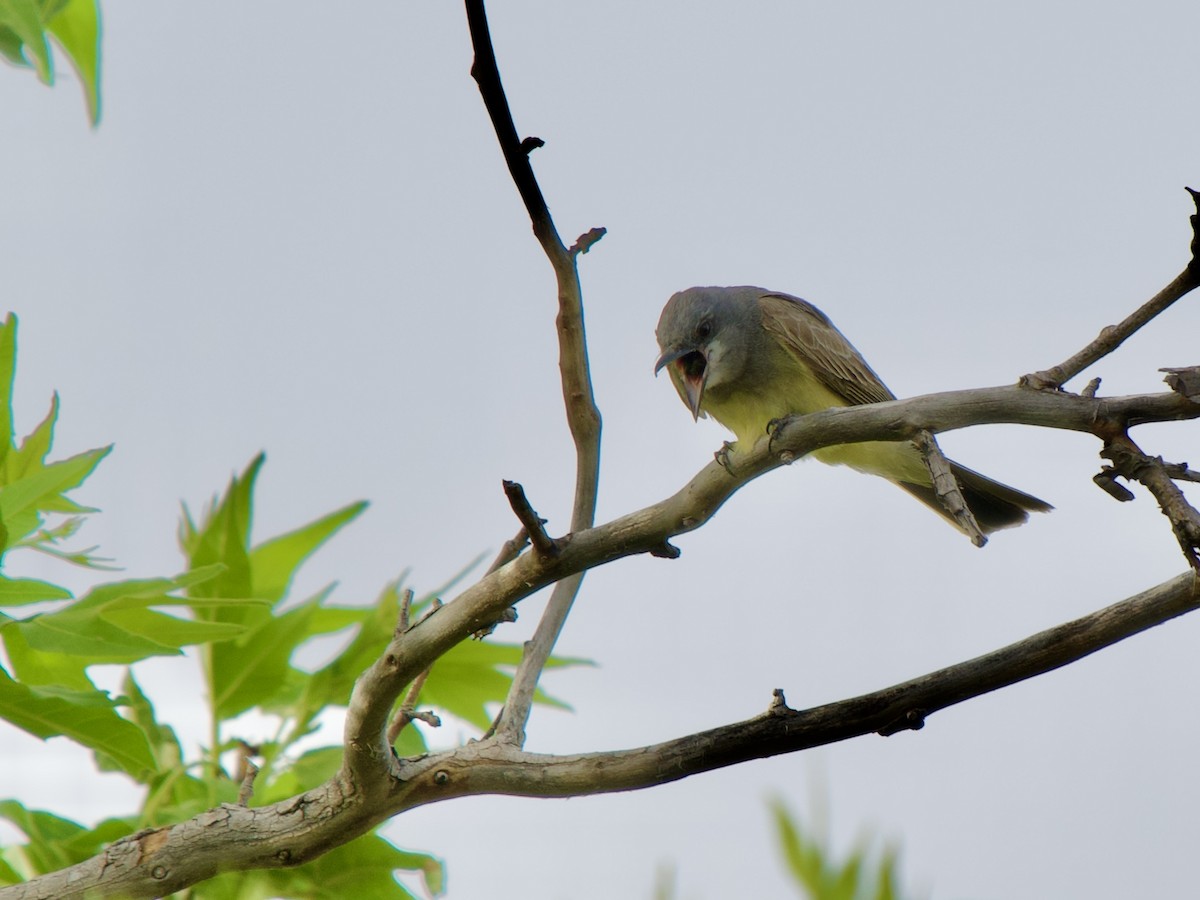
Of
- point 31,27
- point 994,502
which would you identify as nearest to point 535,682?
point 31,27

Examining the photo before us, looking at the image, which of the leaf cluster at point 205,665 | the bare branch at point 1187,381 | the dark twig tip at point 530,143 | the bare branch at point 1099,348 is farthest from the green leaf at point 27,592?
the bare branch at point 1187,381

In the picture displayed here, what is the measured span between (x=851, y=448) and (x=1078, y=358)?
2.02 meters

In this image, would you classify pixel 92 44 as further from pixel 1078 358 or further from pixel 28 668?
pixel 1078 358

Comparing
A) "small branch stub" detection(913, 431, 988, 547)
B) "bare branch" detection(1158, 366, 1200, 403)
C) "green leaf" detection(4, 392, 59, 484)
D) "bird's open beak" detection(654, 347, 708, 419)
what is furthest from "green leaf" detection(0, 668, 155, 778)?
"bird's open beak" detection(654, 347, 708, 419)

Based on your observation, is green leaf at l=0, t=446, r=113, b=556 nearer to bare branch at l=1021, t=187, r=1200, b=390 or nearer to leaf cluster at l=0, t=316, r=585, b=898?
leaf cluster at l=0, t=316, r=585, b=898

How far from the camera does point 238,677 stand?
2.57m

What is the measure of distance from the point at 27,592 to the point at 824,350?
7.82 ft

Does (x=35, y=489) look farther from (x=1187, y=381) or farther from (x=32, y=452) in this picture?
(x=1187, y=381)

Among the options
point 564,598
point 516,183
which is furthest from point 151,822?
point 516,183

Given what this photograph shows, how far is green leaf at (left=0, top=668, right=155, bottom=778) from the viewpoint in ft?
6.92

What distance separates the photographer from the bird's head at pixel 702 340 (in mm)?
3707

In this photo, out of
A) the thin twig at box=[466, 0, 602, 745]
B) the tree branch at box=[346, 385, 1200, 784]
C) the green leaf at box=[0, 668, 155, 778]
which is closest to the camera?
the tree branch at box=[346, 385, 1200, 784]

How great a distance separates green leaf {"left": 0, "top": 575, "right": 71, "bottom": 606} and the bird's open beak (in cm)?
198

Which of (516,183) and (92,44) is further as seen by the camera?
(92,44)
